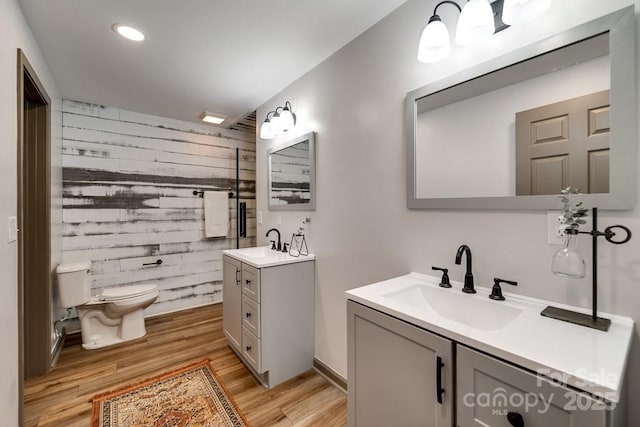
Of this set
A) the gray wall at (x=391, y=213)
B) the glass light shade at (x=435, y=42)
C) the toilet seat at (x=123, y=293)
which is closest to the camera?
the gray wall at (x=391, y=213)

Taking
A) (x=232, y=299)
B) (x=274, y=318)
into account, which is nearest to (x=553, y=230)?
(x=274, y=318)

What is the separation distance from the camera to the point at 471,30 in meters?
1.09

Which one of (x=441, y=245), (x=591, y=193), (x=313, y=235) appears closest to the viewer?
(x=591, y=193)

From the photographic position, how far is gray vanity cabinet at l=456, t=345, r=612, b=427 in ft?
2.03

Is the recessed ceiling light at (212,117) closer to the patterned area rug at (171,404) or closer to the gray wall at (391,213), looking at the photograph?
the gray wall at (391,213)

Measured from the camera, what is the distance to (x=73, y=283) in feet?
7.88

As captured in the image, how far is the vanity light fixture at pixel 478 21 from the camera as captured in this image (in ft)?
3.28

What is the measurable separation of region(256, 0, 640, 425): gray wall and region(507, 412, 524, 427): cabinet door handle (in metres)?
0.52

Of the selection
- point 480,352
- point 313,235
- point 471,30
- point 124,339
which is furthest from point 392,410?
point 124,339

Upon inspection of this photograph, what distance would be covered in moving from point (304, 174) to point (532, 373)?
1895 millimetres

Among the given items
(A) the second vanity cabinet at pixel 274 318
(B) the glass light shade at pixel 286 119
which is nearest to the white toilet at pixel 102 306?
(A) the second vanity cabinet at pixel 274 318

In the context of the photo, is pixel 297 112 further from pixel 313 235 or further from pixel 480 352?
pixel 480 352

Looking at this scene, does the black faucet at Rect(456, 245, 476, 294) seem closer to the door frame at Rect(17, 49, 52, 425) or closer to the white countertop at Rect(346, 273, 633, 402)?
the white countertop at Rect(346, 273, 633, 402)

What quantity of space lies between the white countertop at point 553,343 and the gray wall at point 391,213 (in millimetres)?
137
